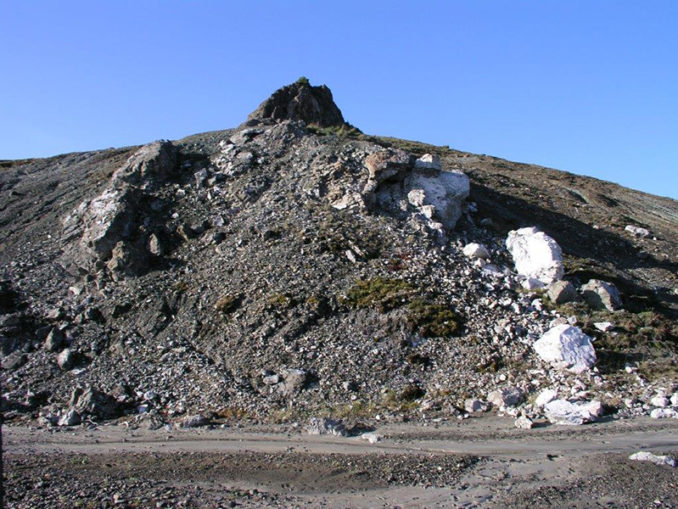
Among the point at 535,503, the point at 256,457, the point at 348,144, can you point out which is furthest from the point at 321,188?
the point at 535,503

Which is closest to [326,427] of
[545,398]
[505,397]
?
[505,397]

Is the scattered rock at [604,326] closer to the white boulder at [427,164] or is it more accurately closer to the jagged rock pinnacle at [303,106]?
the white boulder at [427,164]

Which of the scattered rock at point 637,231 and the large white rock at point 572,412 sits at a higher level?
the scattered rock at point 637,231

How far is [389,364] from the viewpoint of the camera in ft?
70.1

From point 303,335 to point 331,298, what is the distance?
2537mm

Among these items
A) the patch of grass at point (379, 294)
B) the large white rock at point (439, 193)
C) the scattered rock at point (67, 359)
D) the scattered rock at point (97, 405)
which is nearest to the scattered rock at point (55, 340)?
the scattered rock at point (67, 359)

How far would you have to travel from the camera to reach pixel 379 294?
2456cm

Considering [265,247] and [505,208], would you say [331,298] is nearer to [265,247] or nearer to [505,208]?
[265,247]

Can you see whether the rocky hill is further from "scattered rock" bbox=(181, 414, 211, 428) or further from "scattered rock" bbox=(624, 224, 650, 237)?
"scattered rock" bbox=(624, 224, 650, 237)

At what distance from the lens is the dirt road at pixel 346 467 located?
1222cm

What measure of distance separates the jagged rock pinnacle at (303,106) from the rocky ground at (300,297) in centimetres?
2504

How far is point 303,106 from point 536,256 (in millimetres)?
45290

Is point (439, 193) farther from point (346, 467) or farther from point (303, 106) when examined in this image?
point (303, 106)

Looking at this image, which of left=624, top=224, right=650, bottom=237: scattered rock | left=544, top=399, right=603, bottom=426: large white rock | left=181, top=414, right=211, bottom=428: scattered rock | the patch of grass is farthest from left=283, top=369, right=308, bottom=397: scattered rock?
left=624, top=224, right=650, bottom=237: scattered rock
